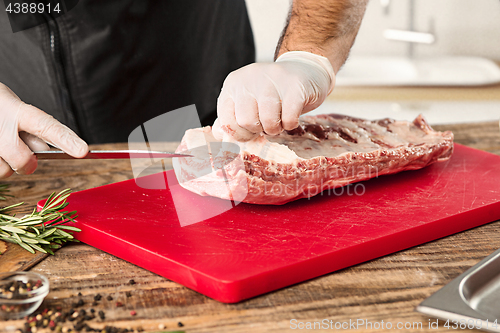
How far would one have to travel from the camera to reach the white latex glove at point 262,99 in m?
1.82

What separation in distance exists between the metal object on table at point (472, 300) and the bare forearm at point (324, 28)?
130 cm

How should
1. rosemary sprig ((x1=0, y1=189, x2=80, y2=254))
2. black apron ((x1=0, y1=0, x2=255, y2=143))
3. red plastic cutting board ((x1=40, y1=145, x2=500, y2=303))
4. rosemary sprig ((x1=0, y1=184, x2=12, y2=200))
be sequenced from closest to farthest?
red plastic cutting board ((x1=40, y1=145, x2=500, y2=303))
rosemary sprig ((x1=0, y1=189, x2=80, y2=254))
rosemary sprig ((x1=0, y1=184, x2=12, y2=200))
black apron ((x1=0, y1=0, x2=255, y2=143))

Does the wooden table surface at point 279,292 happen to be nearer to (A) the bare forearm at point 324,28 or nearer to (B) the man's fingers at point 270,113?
(B) the man's fingers at point 270,113

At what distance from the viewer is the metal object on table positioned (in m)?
1.16

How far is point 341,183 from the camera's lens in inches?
80.3

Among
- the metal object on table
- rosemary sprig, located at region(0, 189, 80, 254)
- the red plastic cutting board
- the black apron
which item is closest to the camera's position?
the metal object on table

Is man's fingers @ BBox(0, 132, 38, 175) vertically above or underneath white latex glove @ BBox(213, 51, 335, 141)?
underneath

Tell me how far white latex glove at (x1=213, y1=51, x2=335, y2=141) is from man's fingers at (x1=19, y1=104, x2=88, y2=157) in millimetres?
572

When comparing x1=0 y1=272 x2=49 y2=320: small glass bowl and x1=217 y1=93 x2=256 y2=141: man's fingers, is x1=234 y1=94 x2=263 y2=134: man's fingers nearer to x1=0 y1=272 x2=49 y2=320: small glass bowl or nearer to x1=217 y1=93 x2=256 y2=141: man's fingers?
x1=217 y1=93 x2=256 y2=141: man's fingers

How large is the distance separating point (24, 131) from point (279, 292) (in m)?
1.30

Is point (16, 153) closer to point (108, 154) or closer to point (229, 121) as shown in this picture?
point (108, 154)

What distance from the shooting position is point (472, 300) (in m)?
1.34

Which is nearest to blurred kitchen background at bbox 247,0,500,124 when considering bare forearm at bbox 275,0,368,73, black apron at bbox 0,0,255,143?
black apron at bbox 0,0,255,143

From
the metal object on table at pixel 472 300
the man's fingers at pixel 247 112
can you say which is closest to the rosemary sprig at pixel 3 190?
the man's fingers at pixel 247 112
